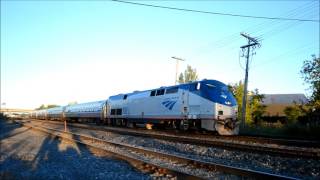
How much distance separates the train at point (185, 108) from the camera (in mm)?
19984

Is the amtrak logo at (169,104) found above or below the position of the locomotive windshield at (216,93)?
below

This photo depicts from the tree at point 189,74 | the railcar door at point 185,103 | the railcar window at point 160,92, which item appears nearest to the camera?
the railcar door at point 185,103

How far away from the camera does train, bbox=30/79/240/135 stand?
20.0m

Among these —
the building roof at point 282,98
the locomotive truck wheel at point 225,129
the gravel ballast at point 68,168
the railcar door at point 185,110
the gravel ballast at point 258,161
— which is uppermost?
the building roof at point 282,98

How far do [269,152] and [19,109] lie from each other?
198m

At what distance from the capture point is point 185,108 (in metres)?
21.8

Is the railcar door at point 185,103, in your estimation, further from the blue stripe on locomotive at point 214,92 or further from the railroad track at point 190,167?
the railroad track at point 190,167

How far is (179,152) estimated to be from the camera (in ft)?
45.9

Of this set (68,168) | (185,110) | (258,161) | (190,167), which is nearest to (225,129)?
(185,110)

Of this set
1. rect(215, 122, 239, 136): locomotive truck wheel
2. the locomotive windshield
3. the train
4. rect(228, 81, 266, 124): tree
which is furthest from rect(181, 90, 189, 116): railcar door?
rect(228, 81, 266, 124): tree

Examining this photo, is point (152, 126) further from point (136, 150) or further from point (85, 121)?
point (85, 121)

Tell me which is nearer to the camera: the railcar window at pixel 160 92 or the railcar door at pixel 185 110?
the railcar door at pixel 185 110

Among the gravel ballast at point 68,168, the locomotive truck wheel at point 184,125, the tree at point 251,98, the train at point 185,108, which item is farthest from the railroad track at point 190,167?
the tree at point 251,98

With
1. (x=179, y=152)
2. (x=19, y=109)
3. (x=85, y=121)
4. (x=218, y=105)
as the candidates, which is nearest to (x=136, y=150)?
(x=179, y=152)
